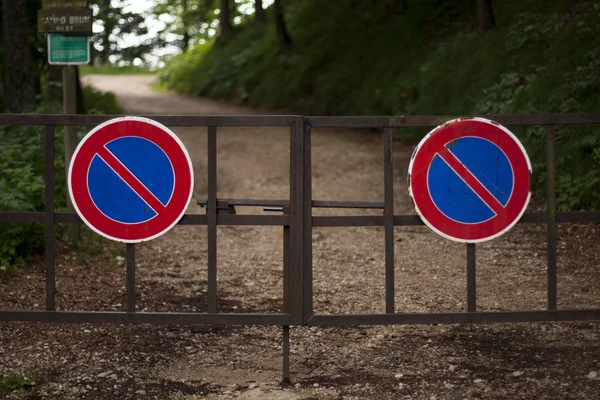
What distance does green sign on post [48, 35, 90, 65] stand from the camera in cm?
859

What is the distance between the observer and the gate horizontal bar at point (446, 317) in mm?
5059

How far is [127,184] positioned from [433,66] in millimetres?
14384

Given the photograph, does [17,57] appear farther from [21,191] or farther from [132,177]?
[132,177]

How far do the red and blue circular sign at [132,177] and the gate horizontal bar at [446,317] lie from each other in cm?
114

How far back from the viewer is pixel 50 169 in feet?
16.8

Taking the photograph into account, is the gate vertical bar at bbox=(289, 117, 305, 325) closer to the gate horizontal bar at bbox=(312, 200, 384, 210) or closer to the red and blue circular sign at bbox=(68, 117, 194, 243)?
the gate horizontal bar at bbox=(312, 200, 384, 210)

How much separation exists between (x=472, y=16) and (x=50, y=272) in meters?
17.5

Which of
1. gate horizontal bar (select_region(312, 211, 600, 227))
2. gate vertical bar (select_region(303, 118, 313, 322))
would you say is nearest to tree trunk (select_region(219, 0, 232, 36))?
gate vertical bar (select_region(303, 118, 313, 322))

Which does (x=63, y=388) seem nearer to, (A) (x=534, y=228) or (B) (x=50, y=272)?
(B) (x=50, y=272)

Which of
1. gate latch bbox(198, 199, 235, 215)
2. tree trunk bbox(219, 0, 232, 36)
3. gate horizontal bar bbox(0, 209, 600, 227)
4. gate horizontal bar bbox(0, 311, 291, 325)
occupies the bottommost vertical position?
gate horizontal bar bbox(0, 311, 291, 325)

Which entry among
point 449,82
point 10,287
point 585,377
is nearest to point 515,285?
point 585,377

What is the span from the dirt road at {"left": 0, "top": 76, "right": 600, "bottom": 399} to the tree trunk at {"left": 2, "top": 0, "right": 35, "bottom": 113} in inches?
136

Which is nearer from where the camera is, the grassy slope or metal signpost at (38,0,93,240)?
metal signpost at (38,0,93,240)

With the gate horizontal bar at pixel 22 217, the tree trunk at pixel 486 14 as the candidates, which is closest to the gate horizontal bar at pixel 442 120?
the gate horizontal bar at pixel 22 217
